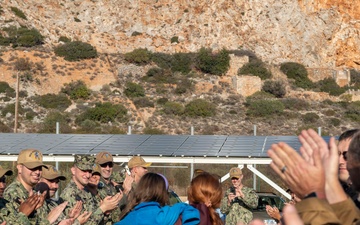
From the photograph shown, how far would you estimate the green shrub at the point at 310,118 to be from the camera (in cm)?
4674

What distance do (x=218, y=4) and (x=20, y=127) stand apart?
24035 millimetres

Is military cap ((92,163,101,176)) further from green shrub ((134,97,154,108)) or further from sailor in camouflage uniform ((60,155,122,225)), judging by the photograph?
green shrub ((134,97,154,108))

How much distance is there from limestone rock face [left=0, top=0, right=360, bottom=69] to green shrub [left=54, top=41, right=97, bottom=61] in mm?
→ 3384

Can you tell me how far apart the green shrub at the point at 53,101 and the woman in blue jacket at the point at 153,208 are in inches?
1644

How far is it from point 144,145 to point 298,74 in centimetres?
4300

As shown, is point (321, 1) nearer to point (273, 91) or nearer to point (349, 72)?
point (349, 72)

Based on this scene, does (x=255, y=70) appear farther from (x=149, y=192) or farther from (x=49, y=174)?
(x=149, y=192)

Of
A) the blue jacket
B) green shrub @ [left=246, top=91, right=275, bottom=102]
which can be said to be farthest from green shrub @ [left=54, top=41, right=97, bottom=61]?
the blue jacket

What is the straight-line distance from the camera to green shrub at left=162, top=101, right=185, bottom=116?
4781 cm

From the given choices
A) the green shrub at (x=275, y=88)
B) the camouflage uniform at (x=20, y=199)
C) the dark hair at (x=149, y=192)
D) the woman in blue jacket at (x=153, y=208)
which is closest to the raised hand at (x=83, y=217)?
the camouflage uniform at (x=20, y=199)

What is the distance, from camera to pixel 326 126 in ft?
151

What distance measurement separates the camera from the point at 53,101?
1850 inches

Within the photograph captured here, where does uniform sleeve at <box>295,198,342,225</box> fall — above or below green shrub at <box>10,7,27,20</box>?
below

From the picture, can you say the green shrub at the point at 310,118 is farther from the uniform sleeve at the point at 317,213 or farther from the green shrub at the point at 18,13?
the uniform sleeve at the point at 317,213
